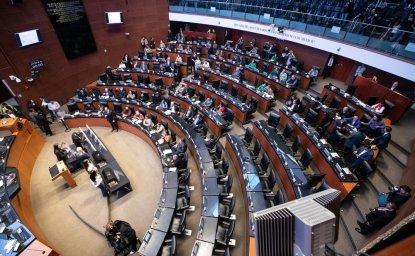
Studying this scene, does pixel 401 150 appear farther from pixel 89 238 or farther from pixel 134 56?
pixel 134 56

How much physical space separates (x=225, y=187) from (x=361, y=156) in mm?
4458

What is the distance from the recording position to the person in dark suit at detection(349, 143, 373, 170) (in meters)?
6.89

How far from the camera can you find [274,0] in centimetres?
1642

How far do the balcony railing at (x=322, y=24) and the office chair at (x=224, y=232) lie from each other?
9.92 meters

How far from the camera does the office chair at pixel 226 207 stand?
6714 millimetres

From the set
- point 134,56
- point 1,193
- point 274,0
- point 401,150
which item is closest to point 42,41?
point 134,56

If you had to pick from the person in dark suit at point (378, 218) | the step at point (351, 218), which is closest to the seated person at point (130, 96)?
the step at point (351, 218)

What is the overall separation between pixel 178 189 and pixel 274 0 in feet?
51.6

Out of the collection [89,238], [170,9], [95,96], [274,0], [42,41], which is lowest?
[89,238]

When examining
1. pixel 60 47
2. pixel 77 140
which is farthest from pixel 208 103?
pixel 60 47

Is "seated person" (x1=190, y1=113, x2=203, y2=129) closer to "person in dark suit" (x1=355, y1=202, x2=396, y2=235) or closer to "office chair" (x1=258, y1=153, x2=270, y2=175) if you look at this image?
"office chair" (x1=258, y1=153, x2=270, y2=175)

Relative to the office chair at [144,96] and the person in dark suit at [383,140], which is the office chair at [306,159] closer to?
the person in dark suit at [383,140]

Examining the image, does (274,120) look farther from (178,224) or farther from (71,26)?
(71,26)

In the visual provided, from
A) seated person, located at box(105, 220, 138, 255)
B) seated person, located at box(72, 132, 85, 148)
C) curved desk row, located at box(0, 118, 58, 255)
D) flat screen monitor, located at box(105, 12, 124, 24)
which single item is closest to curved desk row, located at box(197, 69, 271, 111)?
flat screen monitor, located at box(105, 12, 124, 24)
